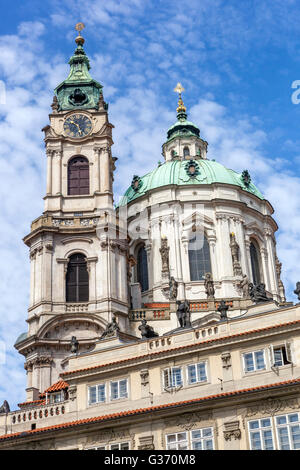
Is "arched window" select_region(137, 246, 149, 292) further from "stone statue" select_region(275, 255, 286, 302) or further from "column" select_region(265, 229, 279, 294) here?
"stone statue" select_region(275, 255, 286, 302)

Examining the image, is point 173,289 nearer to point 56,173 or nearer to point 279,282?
point 56,173

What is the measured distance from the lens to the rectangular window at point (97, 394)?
38.2m

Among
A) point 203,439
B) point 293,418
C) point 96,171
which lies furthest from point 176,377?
point 96,171

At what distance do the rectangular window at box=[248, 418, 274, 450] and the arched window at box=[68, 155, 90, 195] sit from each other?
37199mm

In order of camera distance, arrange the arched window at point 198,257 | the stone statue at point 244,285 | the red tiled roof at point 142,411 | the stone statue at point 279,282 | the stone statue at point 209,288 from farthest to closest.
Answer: the stone statue at point 279,282 < the arched window at point 198,257 < the stone statue at point 244,285 < the stone statue at point 209,288 < the red tiled roof at point 142,411

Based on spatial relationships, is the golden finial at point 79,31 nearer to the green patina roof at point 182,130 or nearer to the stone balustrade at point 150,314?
the green patina roof at point 182,130

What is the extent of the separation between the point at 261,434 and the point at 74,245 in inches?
1294

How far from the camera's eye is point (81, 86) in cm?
7306

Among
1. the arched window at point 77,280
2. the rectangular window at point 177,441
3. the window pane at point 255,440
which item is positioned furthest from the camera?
the arched window at point 77,280

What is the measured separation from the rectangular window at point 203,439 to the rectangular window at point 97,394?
5.90m

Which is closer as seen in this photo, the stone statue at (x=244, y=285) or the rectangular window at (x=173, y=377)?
the rectangular window at (x=173, y=377)

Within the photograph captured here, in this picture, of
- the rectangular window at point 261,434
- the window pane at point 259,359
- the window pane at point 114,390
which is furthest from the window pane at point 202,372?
the window pane at point 114,390
